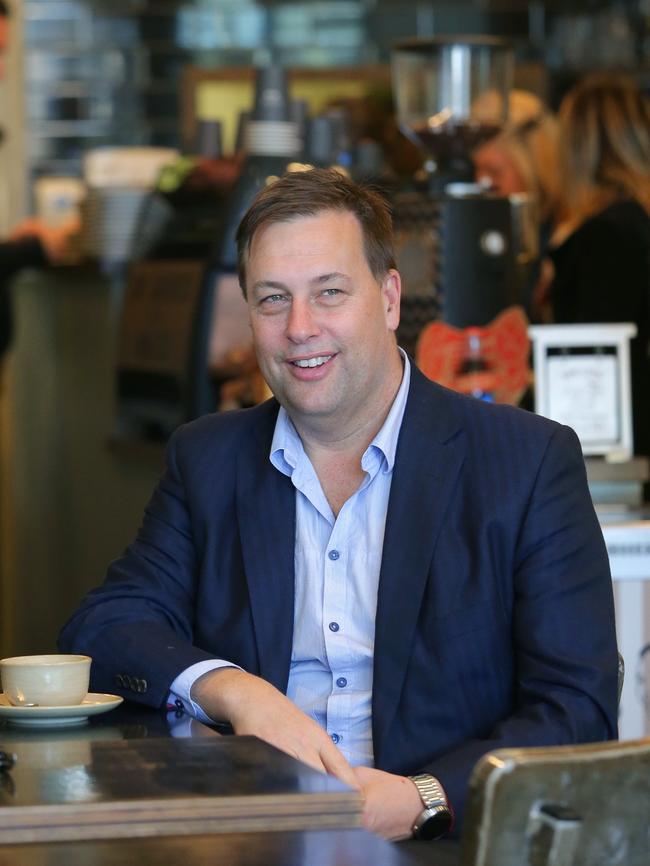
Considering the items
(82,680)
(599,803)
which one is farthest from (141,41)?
(599,803)

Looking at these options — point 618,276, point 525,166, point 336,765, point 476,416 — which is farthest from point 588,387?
point 525,166

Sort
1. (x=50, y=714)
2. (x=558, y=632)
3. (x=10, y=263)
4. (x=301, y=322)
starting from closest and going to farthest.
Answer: (x=50, y=714) → (x=558, y=632) → (x=301, y=322) → (x=10, y=263)

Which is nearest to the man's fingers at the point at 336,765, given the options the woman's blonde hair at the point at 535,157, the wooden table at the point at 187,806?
the wooden table at the point at 187,806

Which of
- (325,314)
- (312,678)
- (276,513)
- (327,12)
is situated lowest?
(312,678)

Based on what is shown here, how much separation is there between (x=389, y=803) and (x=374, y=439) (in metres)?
0.53

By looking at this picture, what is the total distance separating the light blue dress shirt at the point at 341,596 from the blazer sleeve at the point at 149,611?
8 centimetres

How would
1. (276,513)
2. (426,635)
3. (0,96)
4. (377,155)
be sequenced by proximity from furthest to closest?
(0,96)
(377,155)
(276,513)
(426,635)

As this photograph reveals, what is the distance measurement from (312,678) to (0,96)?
20.3 feet

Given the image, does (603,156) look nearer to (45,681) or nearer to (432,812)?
(432,812)

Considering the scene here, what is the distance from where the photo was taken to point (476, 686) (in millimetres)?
2127

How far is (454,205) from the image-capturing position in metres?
3.50

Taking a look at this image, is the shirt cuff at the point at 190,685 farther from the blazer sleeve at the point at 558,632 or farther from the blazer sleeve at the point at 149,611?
the blazer sleeve at the point at 558,632

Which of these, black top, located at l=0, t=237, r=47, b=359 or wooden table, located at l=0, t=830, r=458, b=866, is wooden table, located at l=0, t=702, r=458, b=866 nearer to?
wooden table, located at l=0, t=830, r=458, b=866

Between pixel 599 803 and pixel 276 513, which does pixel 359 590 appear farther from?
pixel 599 803
